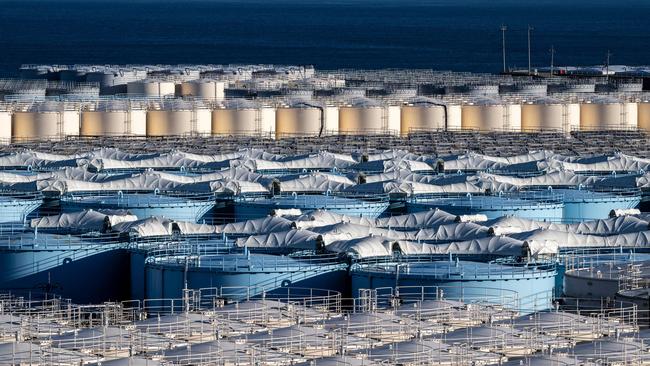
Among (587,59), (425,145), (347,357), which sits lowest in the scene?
(347,357)

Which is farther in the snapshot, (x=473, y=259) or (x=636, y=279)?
(x=473, y=259)

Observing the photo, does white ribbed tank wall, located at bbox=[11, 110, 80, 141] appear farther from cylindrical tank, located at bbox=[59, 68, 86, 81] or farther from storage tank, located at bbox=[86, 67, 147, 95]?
cylindrical tank, located at bbox=[59, 68, 86, 81]

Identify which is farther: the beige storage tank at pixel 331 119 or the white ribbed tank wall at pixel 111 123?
the beige storage tank at pixel 331 119

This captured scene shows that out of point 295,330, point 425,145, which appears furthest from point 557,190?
point 295,330

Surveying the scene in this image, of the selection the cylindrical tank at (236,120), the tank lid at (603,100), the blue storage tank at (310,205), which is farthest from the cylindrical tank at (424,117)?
the blue storage tank at (310,205)

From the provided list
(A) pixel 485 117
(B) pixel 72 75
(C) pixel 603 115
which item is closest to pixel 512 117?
(A) pixel 485 117

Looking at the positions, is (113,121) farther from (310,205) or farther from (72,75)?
(72,75)

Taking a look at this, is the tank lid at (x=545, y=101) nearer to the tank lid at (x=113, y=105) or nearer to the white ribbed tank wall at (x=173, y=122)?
the white ribbed tank wall at (x=173, y=122)

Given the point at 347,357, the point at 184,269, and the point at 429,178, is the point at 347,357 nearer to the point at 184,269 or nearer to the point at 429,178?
the point at 184,269
